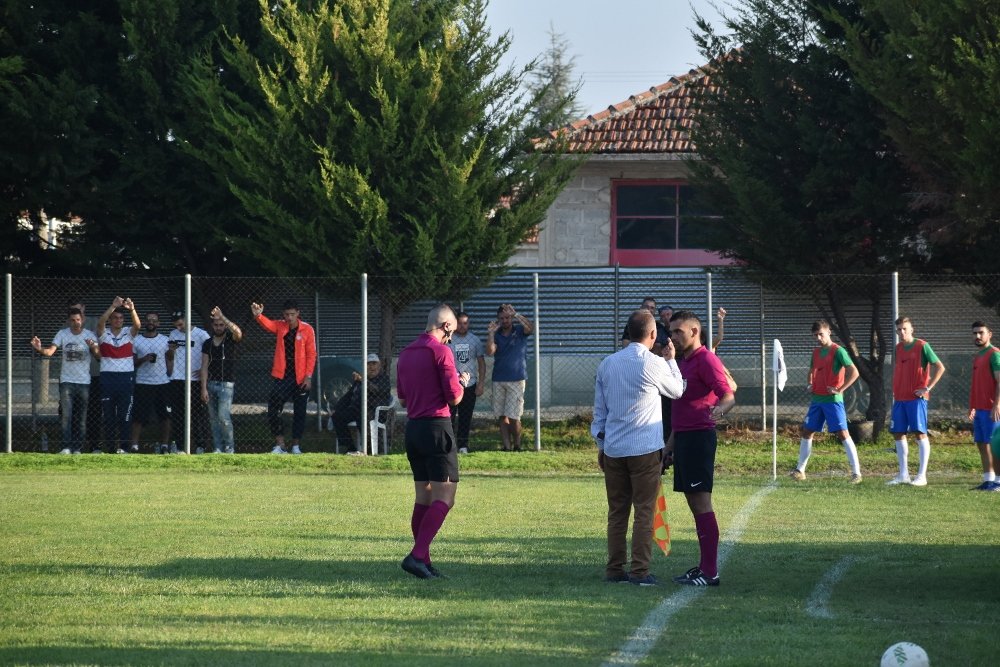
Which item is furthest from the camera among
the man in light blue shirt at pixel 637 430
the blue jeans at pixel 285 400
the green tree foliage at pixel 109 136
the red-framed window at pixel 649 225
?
the red-framed window at pixel 649 225

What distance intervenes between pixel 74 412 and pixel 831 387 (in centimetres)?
1097

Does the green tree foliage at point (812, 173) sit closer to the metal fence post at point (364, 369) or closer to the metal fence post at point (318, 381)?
the metal fence post at point (364, 369)

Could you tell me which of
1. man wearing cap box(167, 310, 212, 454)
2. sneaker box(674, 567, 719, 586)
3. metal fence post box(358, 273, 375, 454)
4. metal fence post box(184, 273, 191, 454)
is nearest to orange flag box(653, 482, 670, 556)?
sneaker box(674, 567, 719, 586)

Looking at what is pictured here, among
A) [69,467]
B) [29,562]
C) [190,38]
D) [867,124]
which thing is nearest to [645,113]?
[867,124]

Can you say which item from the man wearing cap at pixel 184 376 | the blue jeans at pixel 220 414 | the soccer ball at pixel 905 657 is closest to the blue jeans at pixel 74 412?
the man wearing cap at pixel 184 376

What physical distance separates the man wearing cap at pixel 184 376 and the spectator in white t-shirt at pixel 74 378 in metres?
1.17

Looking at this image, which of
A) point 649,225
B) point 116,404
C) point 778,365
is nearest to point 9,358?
point 116,404

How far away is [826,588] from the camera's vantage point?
30.0ft

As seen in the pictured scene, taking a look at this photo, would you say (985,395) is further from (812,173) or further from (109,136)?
(109,136)

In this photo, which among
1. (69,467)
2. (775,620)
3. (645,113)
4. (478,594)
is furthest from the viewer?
(645,113)

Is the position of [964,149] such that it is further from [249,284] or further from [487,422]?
[249,284]

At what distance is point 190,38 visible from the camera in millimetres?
22266

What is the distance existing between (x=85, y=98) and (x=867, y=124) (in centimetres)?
1278

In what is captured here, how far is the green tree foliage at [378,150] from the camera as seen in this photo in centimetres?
2025
